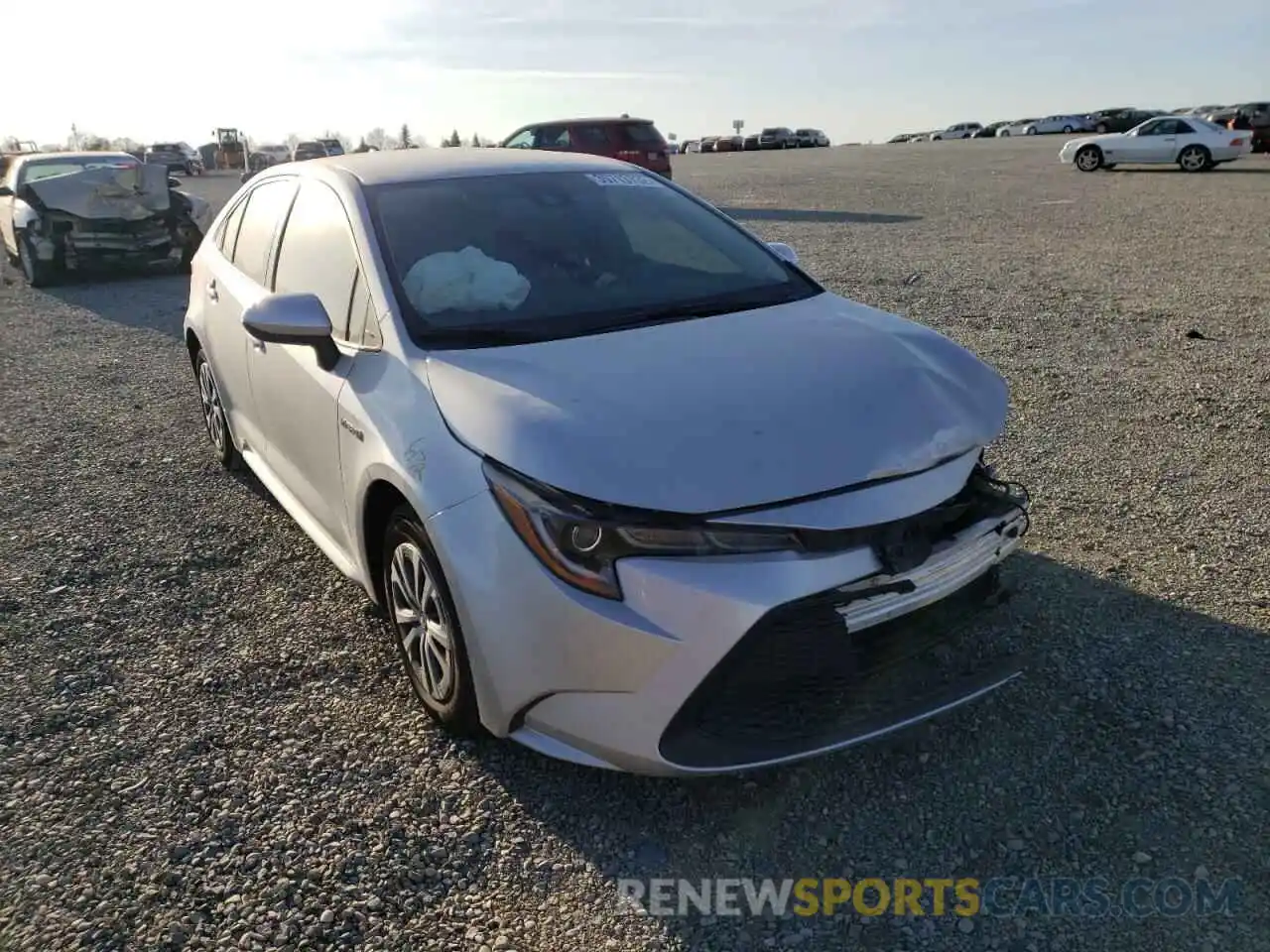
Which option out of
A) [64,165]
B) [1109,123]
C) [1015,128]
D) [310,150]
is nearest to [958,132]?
[1015,128]

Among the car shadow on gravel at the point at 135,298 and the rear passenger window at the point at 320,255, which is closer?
the rear passenger window at the point at 320,255

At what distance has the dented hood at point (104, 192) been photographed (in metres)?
12.0

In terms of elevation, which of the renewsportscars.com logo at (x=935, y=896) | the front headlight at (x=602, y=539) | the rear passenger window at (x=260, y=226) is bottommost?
the renewsportscars.com logo at (x=935, y=896)

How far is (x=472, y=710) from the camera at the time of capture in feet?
9.36

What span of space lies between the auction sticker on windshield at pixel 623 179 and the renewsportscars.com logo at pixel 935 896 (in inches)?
108

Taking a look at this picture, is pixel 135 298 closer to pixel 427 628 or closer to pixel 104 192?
pixel 104 192

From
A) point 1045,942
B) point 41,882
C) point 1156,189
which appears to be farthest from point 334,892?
point 1156,189

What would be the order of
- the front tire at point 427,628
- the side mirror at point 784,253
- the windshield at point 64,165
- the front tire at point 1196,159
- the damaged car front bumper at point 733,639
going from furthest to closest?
the front tire at point 1196,159 → the windshield at point 64,165 → the side mirror at point 784,253 → the front tire at point 427,628 → the damaged car front bumper at point 733,639

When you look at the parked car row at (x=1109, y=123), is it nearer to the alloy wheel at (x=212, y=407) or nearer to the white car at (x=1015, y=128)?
the white car at (x=1015, y=128)

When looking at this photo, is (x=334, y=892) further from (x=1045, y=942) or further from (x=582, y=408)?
(x=1045, y=942)

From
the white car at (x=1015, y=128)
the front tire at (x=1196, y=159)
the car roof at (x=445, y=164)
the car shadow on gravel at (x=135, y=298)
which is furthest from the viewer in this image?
the white car at (x=1015, y=128)

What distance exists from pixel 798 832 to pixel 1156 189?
21.3 m

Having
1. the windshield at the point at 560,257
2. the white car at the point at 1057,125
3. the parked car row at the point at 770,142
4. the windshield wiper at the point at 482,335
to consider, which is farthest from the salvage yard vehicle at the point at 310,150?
the windshield wiper at the point at 482,335

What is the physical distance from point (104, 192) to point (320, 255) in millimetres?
10338
